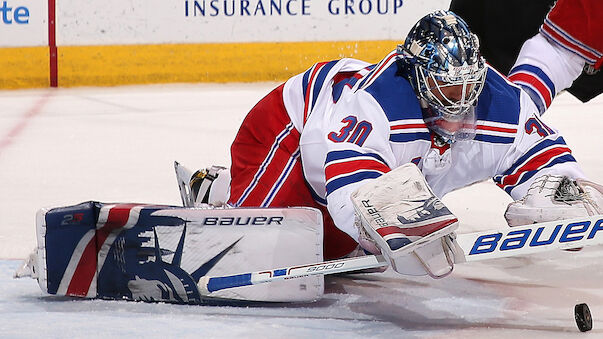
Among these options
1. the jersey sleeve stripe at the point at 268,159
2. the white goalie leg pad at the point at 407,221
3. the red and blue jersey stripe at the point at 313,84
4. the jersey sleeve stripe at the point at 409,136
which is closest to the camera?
the white goalie leg pad at the point at 407,221

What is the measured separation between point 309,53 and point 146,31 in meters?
0.86

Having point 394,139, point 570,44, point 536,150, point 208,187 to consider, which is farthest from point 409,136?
point 208,187

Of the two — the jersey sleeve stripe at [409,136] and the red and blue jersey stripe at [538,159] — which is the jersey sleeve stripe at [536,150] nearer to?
the red and blue jersey stripe at [538,159]

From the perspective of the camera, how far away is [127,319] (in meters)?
2.46

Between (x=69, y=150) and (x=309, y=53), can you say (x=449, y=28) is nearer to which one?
(x=69, y=150)

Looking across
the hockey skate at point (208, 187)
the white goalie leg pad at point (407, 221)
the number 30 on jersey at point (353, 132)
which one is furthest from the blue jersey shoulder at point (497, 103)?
the hockey skate at point (208, 187)

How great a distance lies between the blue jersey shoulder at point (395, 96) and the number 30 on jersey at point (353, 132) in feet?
0.20

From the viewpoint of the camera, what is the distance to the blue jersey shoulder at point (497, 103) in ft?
8.75

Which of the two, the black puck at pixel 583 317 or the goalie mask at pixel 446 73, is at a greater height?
the goalie mask at pixel 446 73

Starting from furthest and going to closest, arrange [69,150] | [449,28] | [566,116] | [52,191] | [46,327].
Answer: [566,116] → [69,150] → [52,191] → [449,28] → [46,327]

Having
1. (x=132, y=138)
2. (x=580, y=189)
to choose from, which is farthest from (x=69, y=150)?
(x=580, y=189)

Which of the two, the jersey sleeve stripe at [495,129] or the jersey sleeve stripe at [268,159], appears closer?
the jersey sleeve stripe at [495,129]

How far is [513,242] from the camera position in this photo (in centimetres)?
231

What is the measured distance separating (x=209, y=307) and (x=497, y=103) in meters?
0.76
